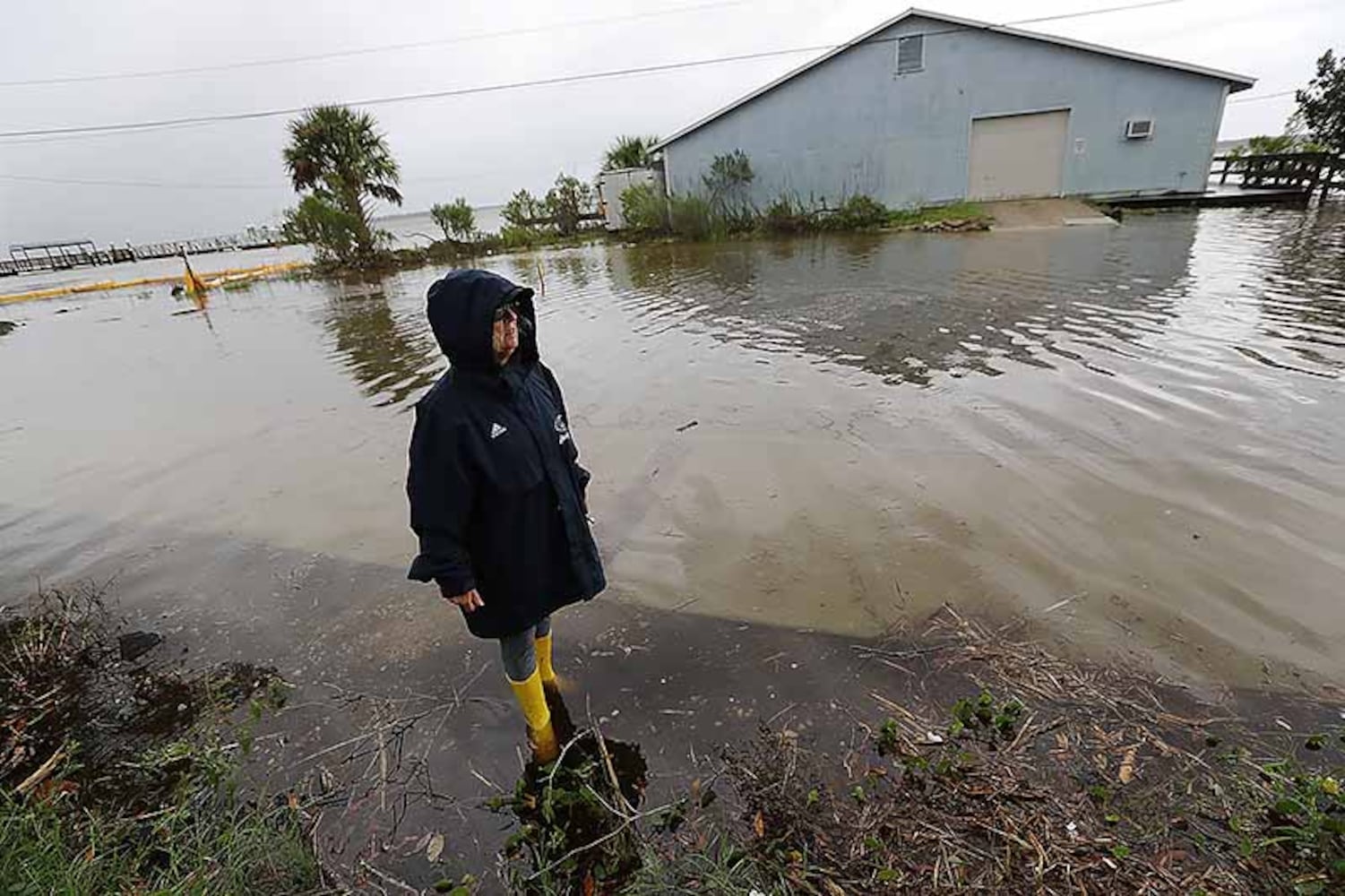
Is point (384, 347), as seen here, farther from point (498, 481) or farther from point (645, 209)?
point (645, 209)

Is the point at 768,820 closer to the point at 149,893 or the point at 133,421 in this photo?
the point at 149,893

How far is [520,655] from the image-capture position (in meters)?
2.26

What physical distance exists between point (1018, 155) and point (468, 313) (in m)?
23.2

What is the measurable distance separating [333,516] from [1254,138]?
32.1 meters

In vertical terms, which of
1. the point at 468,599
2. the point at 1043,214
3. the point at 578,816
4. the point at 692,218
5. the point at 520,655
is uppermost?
the point at 692,218

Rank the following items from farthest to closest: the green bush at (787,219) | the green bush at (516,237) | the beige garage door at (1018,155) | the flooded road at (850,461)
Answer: the green bush at (516,237)
the green bush at (787,219)
the beige garage door at (1018,155)
the flooded road at (850,461)

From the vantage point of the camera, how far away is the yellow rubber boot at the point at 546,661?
2.53m

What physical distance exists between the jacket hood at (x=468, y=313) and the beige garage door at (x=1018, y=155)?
22495 millimetres

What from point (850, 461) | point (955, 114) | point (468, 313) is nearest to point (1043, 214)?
point (955, 114)

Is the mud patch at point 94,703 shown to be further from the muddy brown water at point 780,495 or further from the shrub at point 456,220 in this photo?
the shrub at point 456,220

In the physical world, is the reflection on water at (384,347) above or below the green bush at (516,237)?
below

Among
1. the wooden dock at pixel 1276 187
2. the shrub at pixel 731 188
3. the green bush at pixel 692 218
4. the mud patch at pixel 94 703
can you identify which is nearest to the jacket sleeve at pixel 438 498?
the mud patch at pixel 94 703

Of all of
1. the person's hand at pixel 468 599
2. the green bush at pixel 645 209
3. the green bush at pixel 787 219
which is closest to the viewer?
the person's hand at pixel 468 599

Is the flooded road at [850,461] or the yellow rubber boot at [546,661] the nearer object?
the yellow rubber boot at [546,661]
